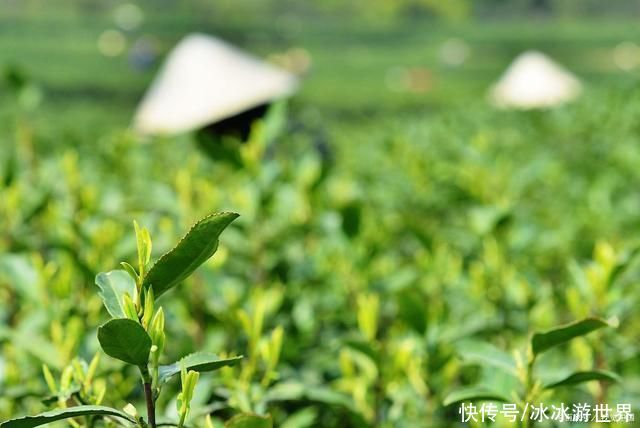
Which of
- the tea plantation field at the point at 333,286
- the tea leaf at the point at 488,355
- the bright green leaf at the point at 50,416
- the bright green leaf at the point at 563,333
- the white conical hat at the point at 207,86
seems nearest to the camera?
the bright green leaf at the point at 50,416

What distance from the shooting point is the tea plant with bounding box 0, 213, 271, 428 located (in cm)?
80

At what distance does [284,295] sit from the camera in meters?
1.65

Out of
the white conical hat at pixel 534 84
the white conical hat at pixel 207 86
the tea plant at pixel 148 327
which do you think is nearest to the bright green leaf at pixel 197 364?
the tea plant at pixel 148 327

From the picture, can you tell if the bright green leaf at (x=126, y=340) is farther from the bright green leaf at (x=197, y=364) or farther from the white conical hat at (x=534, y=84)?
the white conical hat at (x=534, y=84)

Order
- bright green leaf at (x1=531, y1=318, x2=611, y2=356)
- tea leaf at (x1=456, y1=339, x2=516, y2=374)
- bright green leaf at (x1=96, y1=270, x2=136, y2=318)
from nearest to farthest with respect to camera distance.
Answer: bright green leaf at (x1=96, y1=270, x2=136, y2=318) < bright green leaf at (x1=531, y1=318, x2=611, y2=356) < tea leaf at (x1=456, y1=339, x2=516, y2=374)

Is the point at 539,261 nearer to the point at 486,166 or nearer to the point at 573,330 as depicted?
the point at 486,166

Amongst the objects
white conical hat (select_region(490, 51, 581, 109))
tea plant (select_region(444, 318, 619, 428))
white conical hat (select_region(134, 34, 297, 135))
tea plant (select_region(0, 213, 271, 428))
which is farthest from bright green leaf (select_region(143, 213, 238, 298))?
white conical hat (select_region(490, 51, 581, 109))

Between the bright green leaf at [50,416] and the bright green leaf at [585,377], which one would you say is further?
the bright green leaf at [585,377]

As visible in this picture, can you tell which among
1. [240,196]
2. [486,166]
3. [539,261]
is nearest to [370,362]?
[240,196]

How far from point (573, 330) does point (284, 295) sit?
0.75m

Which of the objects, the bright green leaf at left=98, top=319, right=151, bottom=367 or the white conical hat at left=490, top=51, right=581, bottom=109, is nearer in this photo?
the bright green leaf at left=98, top=319, right=151, bottom=367

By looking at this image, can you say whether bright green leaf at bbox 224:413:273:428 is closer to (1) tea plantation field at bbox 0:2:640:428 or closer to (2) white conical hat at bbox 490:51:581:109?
(1) tea plantation field at bbox 0:2:640:428

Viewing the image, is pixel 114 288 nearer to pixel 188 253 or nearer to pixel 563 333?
pixel 188 253

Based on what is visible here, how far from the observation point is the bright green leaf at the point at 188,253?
0.82 m
